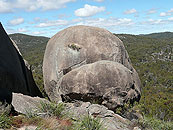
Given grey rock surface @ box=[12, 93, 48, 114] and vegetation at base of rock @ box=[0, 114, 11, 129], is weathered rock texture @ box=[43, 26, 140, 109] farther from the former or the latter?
vegetation at base of rock @ box=[0, 114, 11, 129]

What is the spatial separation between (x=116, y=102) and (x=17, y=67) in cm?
452

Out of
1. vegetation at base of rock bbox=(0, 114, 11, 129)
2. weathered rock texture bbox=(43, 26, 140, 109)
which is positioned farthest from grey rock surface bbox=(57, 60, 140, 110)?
vegetation at base of rock bbox=(0, 114, 11, 129)

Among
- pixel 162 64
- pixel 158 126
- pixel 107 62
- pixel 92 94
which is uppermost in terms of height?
pixel 107 62

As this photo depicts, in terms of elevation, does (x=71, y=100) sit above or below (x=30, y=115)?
below

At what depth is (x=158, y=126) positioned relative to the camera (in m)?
6.47

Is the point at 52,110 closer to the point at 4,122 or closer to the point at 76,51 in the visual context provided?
the point at 4,122

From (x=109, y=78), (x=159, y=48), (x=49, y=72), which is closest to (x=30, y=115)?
(x=109, y=78)

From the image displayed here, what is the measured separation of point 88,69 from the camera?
8875 mm

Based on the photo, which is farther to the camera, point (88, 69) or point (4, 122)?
point (88, 69)

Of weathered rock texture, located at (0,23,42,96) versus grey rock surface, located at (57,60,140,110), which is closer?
weathered rock texture, located at (0,23,42,96)

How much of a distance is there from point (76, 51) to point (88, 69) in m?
1.36

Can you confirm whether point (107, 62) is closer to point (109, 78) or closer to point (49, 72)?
point (109, 78)

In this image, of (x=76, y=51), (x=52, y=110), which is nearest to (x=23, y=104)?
(x=52, y=110)

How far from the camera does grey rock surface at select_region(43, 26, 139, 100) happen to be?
970 centimetres
